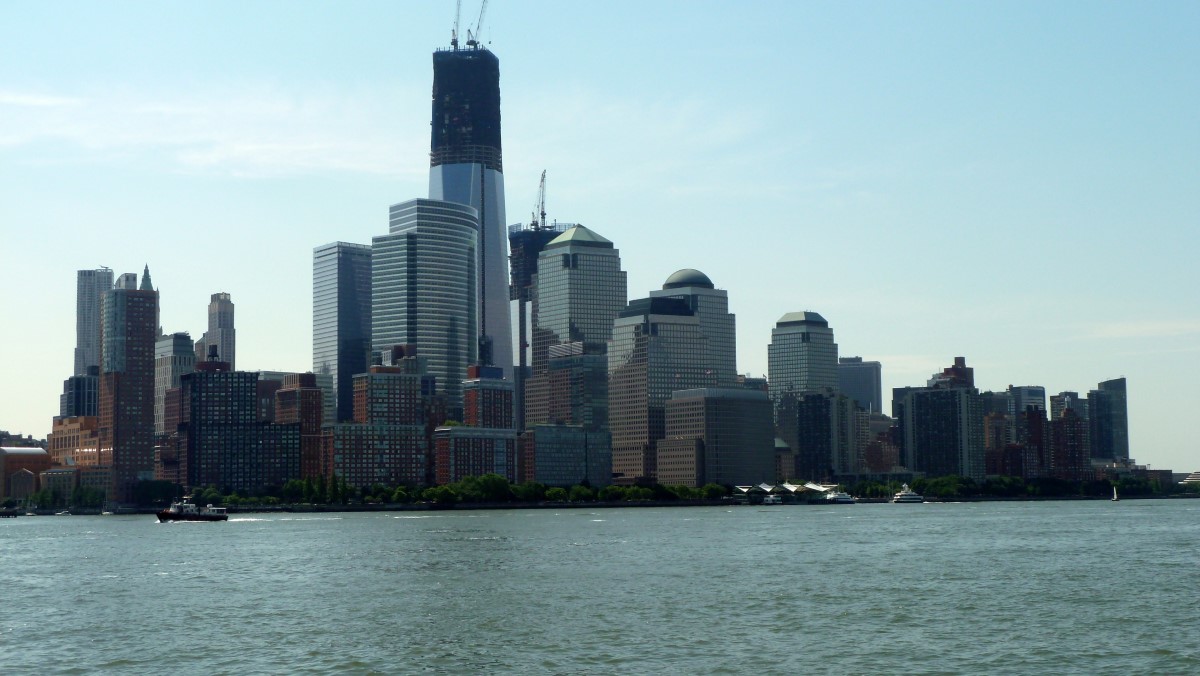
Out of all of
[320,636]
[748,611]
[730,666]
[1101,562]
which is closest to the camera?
[730,666]

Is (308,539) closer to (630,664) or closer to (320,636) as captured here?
(320,636)

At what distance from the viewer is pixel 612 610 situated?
287 feet

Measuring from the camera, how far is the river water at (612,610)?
6881 centimetres

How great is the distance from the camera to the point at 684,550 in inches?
5719

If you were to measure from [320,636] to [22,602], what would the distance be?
104 ft

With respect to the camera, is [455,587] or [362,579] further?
[362,579]

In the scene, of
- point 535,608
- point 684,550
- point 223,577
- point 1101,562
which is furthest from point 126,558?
point 1101,562

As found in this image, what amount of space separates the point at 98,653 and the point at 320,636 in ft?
36.7

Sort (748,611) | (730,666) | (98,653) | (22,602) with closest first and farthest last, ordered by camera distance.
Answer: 1. (730,666)
2. (98,653)
3. (748,611)
4. (22,602)

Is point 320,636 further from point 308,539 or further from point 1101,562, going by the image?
point 308,539

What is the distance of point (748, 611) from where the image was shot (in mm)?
86500

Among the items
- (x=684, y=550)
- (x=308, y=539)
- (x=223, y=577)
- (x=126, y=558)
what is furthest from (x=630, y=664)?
(x=308, y=539)

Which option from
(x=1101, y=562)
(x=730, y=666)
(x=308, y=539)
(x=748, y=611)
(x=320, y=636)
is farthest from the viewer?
(x=308, y=539)

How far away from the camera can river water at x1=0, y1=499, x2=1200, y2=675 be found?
226 ft
